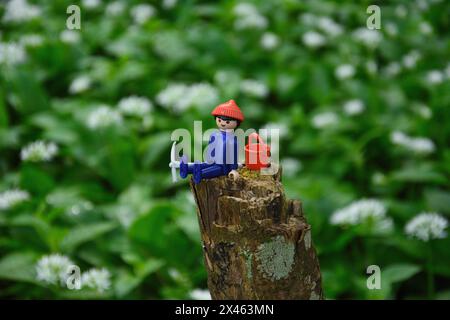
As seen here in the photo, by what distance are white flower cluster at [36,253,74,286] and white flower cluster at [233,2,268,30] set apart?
3748 mm

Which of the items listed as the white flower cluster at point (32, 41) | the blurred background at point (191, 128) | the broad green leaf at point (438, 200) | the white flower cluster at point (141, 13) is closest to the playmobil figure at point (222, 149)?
the blurred background at point (191, 128)

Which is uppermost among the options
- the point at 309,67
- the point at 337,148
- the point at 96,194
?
the point at 309,67

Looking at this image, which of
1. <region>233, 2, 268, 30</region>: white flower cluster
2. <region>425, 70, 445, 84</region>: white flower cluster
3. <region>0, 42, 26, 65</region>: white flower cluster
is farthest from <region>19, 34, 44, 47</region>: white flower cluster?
<region>425, 70, 445, 84</region>: white flower cluster

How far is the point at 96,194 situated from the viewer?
4320 mm

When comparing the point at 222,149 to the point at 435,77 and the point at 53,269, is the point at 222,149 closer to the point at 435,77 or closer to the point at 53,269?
the point at 53,269

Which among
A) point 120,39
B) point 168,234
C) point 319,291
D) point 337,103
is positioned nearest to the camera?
point 319,291

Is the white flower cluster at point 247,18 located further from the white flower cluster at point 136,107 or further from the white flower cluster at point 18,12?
the white flower cluster at point 18,12

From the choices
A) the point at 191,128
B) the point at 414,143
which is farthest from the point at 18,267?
the point at 414,143

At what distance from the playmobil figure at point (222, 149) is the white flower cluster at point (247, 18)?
4682 mm

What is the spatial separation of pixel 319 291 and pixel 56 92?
451 cm

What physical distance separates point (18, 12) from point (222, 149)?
5.43m

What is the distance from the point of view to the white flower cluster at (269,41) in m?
6.14
